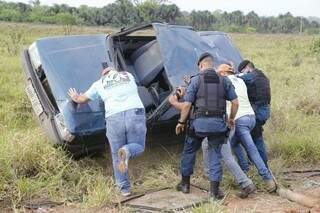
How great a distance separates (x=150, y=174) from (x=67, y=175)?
100 centimetres

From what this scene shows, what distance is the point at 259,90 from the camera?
600 cm

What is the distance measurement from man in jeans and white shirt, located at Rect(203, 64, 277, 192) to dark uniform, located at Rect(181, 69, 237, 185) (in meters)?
0.45

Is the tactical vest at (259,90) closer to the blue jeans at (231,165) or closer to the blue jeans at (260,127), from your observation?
the blue jeans at (260,127)

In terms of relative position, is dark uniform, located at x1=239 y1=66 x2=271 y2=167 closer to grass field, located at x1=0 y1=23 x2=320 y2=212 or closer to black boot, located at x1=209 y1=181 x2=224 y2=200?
grass field, located at x1=0 y1=23 x2=320 y2=212

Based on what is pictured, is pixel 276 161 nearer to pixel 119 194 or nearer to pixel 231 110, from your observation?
pixel 231 110

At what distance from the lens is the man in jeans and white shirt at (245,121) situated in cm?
570

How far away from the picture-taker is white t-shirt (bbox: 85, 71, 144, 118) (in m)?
5.40

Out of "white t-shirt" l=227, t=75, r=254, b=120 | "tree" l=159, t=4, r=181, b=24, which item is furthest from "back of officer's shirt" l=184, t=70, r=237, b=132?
"tree" l=159, t=4, r=181, b=24

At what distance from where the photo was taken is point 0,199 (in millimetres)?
4977

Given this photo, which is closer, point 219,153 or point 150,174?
point 219,153

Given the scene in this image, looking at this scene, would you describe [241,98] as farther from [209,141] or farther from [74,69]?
[74,69]

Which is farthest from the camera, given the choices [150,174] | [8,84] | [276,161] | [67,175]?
[8,84]

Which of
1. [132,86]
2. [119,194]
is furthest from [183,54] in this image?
[119,194]

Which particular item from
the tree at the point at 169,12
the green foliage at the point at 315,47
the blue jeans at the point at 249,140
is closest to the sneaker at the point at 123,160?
the blue jeans at the point at 249,140
